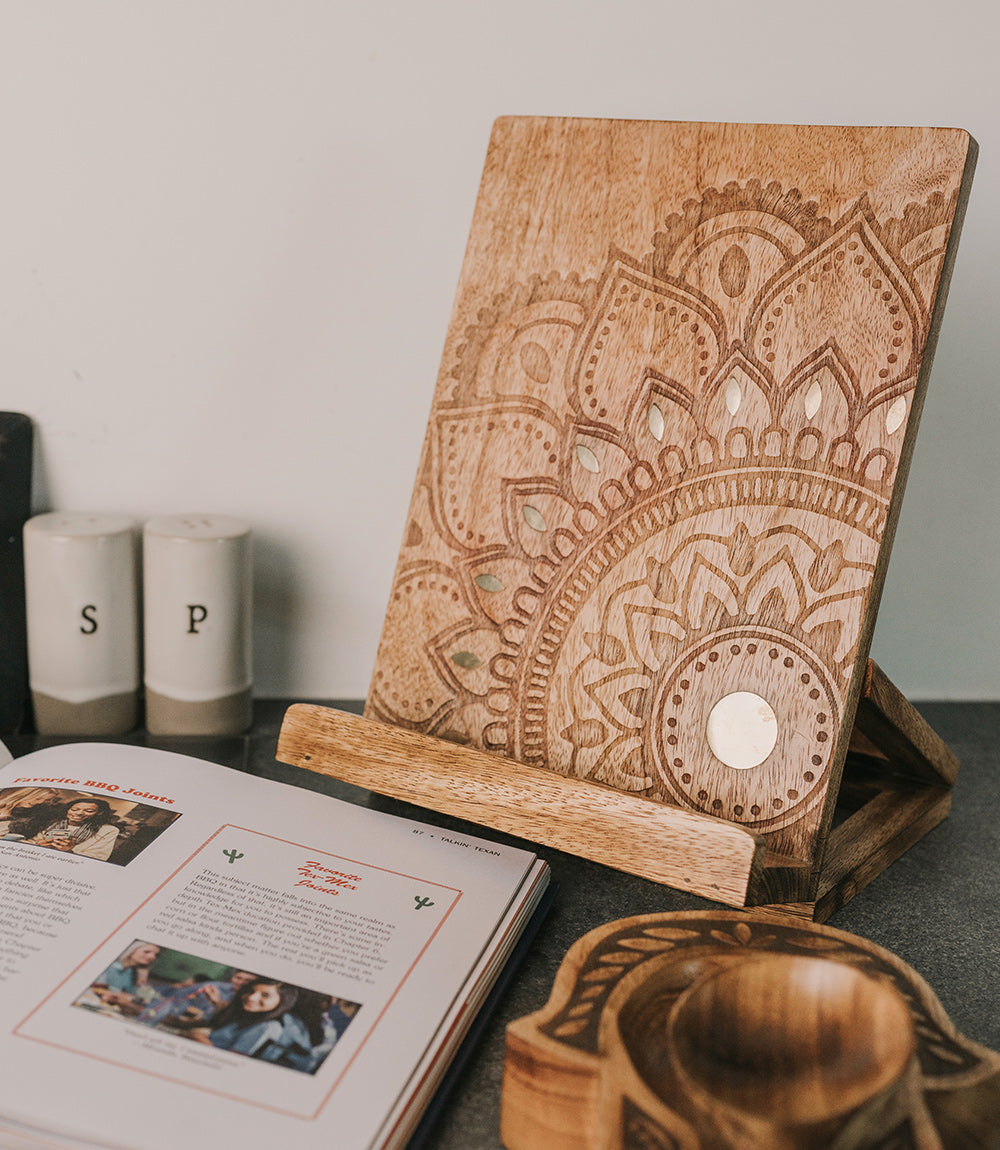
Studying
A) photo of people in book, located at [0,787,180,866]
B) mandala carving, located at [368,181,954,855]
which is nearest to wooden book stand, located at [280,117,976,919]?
mandala carving, located at [368,181,954,855]

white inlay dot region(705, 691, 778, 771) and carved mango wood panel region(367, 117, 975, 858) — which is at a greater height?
carved mango wood panel region(367, 117, 975, 858)

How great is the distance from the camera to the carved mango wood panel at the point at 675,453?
0.51 m

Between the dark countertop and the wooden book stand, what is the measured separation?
25 mm

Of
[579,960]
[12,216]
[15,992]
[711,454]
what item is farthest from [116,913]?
[12,216]

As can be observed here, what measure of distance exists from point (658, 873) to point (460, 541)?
227mm

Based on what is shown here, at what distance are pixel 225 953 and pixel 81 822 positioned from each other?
14 cm

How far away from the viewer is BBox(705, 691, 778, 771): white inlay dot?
20.5 inches

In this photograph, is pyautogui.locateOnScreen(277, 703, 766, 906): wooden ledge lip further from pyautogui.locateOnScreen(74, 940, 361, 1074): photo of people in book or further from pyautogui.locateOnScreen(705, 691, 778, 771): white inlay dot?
pyautogui.locateOnScreen(74, 940, 361, 1074): photo of people in book

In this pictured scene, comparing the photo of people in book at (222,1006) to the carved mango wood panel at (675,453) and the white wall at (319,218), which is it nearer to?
the carved mango wood panel at (675,453)

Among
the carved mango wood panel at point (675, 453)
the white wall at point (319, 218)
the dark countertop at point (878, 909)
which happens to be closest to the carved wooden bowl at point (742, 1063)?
the dark countertop at point (878, 909)

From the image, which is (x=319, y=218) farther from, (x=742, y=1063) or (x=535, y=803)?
(x=742, y=1063)

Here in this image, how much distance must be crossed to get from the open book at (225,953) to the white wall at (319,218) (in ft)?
0.88

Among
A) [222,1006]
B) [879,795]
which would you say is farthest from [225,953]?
[879,795]

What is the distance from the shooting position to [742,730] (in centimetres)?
53
